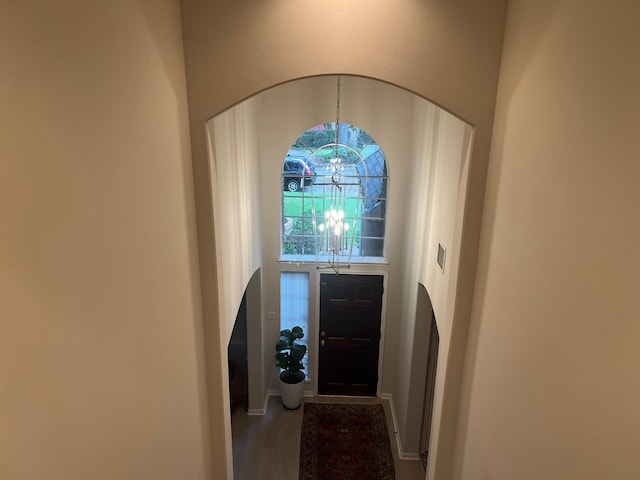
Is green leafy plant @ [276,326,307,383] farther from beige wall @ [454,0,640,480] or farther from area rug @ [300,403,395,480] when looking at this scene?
beige wall @ [454,0,640,480]

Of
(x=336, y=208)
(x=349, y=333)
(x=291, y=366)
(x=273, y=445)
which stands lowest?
(x=273, y=445)

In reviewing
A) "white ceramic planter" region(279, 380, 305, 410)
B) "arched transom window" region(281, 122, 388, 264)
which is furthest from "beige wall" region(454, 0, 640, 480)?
"white ceramic planter" region(279, 380, 305, 410)

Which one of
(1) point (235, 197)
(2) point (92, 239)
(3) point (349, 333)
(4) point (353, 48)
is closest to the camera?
(2) point (92, 239)

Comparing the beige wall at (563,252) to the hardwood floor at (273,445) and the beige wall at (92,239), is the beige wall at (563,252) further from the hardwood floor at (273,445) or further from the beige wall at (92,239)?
the hardwood floor at (273,445)

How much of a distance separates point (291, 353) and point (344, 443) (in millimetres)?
1378

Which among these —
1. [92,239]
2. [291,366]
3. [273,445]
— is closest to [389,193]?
[291,366]

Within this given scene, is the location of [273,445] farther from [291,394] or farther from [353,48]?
[353,48]

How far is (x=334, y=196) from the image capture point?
6.61m

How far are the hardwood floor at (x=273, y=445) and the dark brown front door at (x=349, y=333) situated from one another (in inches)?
9.8

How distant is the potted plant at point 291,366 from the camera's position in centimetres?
666

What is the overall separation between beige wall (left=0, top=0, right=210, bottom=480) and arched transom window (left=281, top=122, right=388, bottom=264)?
3.97m

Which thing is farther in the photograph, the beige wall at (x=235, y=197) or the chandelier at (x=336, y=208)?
the chandelier at (x=336, y=208)

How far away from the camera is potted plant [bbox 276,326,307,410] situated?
6660mm

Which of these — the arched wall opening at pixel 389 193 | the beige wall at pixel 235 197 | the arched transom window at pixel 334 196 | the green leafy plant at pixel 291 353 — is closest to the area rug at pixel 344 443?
the arched wall opening at pixel 389 193
